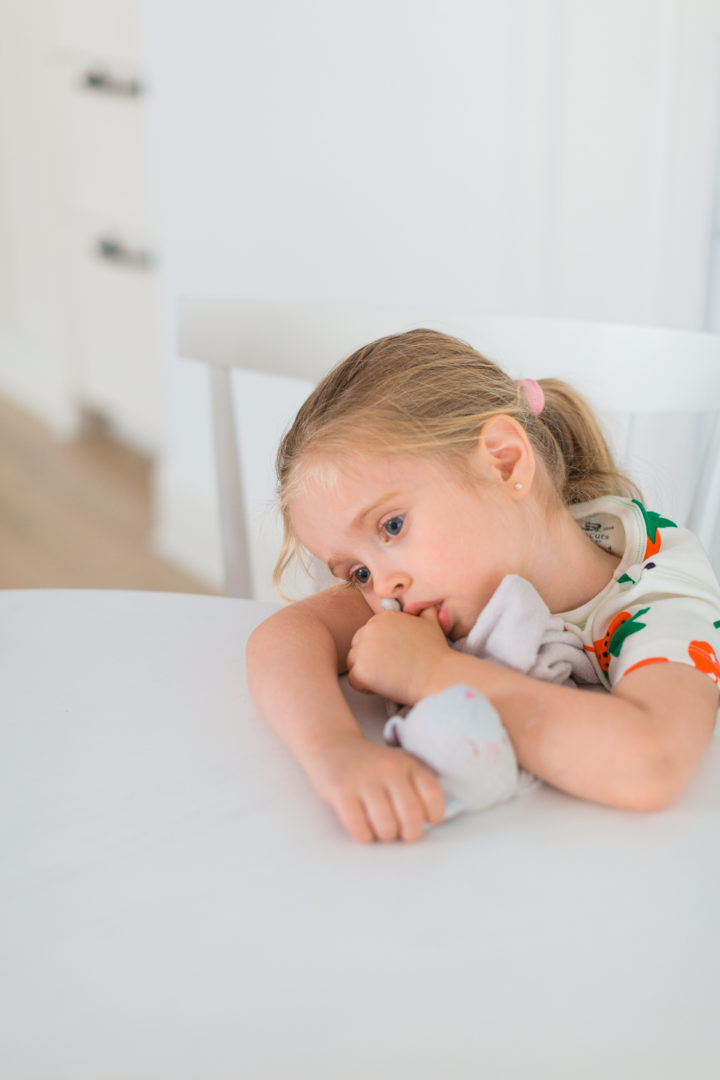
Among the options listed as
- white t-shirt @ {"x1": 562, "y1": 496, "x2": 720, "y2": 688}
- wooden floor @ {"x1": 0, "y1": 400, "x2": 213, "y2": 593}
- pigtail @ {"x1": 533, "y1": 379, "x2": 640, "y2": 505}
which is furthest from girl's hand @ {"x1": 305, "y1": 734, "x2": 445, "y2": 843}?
wooden floor @ {"x1": 0, "y1": 400, "x2": 213, "y2": 593}

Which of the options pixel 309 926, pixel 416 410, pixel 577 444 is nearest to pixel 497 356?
pixel 577 444

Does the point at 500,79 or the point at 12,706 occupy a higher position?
the point at 500,79

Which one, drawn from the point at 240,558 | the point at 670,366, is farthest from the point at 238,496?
the point at 670,366

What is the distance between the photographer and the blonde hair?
715 mm

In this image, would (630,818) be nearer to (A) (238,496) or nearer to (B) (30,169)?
(A) (238,496)

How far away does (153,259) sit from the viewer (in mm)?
2811

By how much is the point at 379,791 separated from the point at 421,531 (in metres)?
0.24

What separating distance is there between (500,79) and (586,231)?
0.26 meters

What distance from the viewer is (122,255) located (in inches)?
115

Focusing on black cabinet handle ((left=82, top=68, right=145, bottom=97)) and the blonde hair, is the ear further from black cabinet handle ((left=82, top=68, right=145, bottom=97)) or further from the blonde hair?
black cabinet handle ((left=82, top=68, right=145, bottom=97))

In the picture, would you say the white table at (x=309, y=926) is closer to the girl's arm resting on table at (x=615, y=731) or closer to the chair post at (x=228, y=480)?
the girl's arm resting on table at (x=615, y=731)

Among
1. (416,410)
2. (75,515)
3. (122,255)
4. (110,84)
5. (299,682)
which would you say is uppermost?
(110,84)

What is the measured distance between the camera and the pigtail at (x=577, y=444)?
0.84 metres

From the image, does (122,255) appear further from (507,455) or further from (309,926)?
(309,926)
